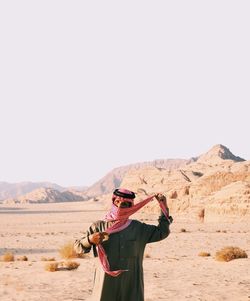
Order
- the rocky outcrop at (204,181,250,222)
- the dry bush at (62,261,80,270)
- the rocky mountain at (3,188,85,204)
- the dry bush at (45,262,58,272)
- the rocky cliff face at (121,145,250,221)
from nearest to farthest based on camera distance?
1. the dry bush at (45,262,58,272)
2. the dry bush at (62,261,80,270)
3. the rocky outcrop at (204,181,250,222)
4. the rocky cliff face at (121,145,250,221)
5. the rocky mountain at (3,188,85,204)

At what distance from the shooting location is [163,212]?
17.1 feet

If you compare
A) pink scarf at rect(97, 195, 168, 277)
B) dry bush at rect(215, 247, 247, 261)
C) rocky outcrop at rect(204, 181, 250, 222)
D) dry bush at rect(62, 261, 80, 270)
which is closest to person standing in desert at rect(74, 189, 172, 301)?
pink scarf at rect(97, 195, 168, 277)

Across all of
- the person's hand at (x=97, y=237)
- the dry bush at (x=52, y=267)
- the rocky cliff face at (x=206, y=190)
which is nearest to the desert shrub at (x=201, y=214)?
the rocky cliff face at (x=206, y=190)

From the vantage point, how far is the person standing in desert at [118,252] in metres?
5.00

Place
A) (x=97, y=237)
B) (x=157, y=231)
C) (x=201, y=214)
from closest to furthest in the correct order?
1. (x=97, y=237)
2. (x=157, y=231)
3. (x=201, y=214)

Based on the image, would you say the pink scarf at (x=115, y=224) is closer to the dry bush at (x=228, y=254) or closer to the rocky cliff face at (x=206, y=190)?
the dry bush at (x=228, y=254)

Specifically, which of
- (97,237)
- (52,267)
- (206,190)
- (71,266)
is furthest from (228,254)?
(206,190)

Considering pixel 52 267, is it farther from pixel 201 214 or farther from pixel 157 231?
pixel 201 214

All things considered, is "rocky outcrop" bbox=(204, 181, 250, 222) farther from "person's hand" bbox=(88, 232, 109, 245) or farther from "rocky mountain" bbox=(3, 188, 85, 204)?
"rocky mountain" bbox=(3, 188, 85, 204)

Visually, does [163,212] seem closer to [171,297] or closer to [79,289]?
[171,297]

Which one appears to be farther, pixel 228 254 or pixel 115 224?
pixel 228 254

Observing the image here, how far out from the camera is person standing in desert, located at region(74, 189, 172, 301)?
5000 millimetres

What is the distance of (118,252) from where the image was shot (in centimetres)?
505

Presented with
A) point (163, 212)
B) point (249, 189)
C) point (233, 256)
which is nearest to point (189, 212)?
point (249, 189)
